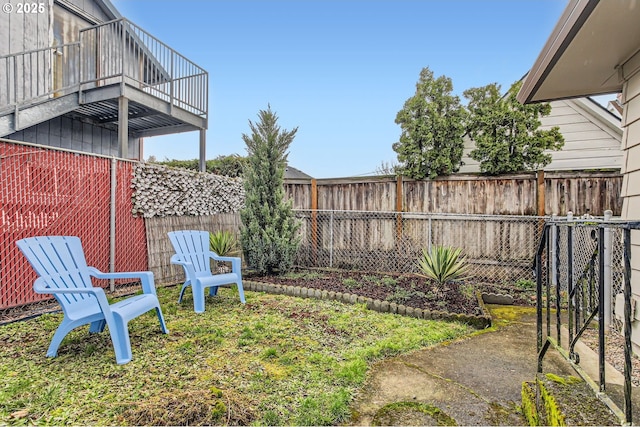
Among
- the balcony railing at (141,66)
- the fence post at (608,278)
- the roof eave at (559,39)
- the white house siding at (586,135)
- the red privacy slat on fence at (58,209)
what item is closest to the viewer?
the roof eave at (559,39)

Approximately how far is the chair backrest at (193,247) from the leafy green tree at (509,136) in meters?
4.92

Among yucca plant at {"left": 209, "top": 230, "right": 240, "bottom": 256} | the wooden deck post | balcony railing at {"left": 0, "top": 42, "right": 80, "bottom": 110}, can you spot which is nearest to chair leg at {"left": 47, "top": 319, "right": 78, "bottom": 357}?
yucca plant at {"left": 209, "top": 230, "right": 240, "bottom": 256}

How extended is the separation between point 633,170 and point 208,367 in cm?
369

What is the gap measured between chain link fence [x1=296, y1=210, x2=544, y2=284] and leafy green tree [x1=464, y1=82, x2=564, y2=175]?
40.4 inches

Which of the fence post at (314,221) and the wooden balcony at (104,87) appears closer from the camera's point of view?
the wooden balcony at (104,87)

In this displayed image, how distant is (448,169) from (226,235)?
4.36m

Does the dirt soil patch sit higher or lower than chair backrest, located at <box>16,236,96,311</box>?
lower

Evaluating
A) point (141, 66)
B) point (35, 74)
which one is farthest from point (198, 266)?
point (141, 66)

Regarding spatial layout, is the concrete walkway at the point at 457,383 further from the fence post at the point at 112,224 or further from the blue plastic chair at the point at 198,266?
the fence post at the point at 112,224

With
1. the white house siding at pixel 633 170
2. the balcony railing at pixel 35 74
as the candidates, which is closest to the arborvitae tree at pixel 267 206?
the balcony railing at pixel 35 74

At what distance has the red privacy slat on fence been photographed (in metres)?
3.71

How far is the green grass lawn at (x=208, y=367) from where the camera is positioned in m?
1.95

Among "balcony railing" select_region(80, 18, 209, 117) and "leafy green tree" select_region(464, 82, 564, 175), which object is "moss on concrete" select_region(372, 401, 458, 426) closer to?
"leafy green tree" select_region(464, 82, 564, 175)

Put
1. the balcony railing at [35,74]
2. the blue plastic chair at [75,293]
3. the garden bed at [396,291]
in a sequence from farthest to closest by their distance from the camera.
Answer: the balcony railing at [35,74]
the garden bed at [396,291]
the blue plastic chair at [75,293]
